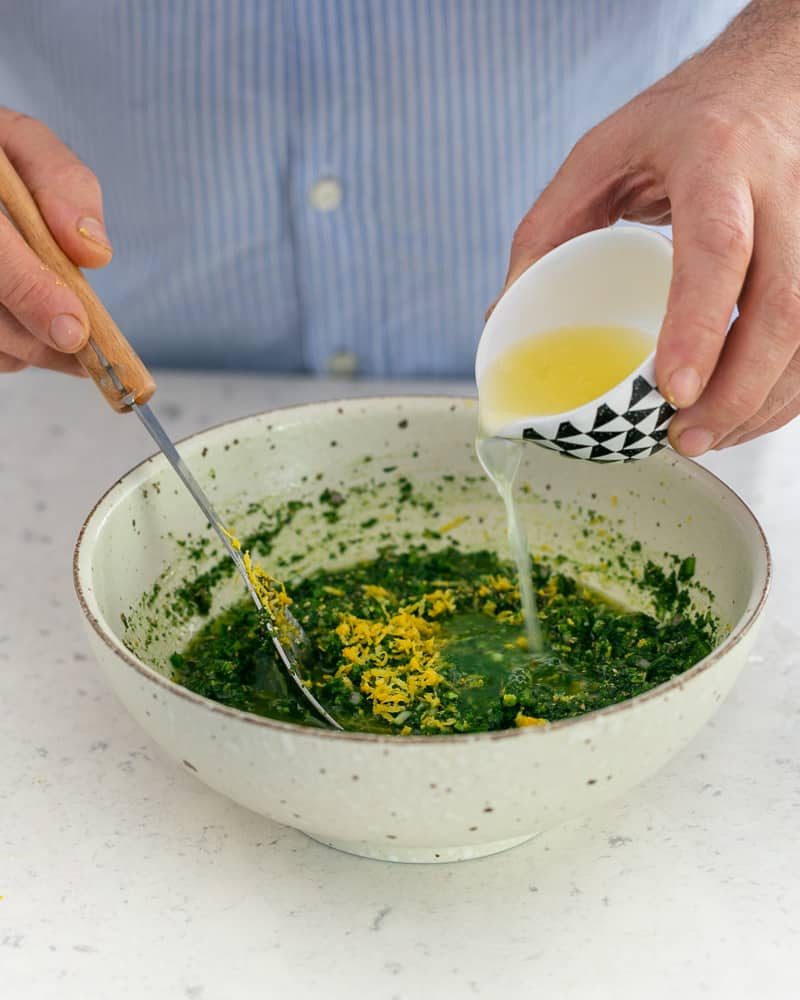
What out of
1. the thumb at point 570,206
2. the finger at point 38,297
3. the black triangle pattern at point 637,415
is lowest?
the black triangle pattern at point 637,415

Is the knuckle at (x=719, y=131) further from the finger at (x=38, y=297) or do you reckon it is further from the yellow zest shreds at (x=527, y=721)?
the finger at (x=38, y=297)

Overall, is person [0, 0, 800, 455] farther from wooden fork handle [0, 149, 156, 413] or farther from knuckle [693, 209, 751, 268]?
knuckle [693, 209, 751, 268]

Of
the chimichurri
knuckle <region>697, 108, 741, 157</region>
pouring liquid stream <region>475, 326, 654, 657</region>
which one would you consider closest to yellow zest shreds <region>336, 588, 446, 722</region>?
the chimichurri

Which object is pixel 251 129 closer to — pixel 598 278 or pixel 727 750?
pixel 598 278

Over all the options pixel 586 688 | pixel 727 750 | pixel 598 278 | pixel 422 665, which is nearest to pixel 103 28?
pixel 598 278

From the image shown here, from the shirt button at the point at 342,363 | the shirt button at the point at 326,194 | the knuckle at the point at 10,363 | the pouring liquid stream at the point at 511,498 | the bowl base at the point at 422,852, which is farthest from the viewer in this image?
the shirt button at the point at 342,363

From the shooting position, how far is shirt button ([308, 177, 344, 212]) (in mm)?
1906

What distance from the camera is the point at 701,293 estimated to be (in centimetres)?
101

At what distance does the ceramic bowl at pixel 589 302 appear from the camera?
1118 millimetres

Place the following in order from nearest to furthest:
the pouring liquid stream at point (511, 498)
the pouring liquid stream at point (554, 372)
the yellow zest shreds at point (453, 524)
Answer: the pouring liquid stream at point (554, 372)
the pouring liquid stream at point (511, 498)
the yellow zest shreds at point (453, 524)

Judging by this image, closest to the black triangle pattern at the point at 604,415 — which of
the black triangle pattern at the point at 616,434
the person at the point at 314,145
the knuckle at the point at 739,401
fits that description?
the black triangle pattern at the point at 616,434

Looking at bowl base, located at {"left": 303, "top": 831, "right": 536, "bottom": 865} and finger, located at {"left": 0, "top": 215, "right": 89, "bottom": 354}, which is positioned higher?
finger, located at {"left": 0, "top": 215, "right": 89, "bottom": 354}

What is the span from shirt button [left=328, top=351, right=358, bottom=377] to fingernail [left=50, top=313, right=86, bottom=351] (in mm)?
868

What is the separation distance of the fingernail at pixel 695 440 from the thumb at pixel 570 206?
0.28m
